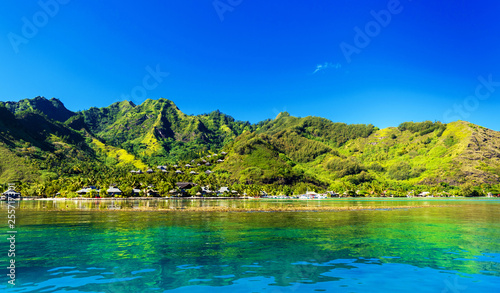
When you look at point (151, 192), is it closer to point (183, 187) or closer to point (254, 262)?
point (183, 187)

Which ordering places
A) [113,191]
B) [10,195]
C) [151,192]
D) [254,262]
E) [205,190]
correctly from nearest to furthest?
[254,262] → [10,195] → [113,191] → [151,192] → [205,190]

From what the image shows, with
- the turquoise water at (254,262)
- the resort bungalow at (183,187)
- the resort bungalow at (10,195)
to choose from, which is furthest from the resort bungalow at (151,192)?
the turquoise water at (254,262)

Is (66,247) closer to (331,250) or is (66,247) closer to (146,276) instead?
(146,276)

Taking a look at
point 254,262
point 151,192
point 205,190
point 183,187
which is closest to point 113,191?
point 151,192

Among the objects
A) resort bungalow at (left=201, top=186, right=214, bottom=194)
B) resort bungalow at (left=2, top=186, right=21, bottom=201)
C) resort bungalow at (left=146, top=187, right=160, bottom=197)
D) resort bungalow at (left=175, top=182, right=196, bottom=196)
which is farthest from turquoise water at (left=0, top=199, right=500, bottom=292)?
resort bungalow at (left=201, top=186, right=214, bottom=194)

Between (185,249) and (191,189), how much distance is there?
150787 millimetres

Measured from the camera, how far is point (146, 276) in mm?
17281

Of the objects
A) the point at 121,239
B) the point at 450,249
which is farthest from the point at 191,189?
the point at 450,249

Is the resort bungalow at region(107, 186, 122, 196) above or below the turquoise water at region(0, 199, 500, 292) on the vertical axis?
above

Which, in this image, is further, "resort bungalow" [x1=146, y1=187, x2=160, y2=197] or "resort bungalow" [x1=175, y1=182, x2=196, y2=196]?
"resort bungalow" [x1=175, y1=182, x2=196, y2=196]

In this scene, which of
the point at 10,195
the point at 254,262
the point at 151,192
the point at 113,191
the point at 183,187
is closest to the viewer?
the point at 254,262

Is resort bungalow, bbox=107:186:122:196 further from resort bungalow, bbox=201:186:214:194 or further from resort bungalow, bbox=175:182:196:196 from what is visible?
resort bungalow, bbox=201:186:214:194

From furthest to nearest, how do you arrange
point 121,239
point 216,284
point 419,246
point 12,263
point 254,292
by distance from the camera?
point 121,239, point 419,246, point 12,263, point 216,284, point 254,292

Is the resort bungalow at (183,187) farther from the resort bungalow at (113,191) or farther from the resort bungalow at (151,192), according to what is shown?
the resort bungalow at (113,191)
